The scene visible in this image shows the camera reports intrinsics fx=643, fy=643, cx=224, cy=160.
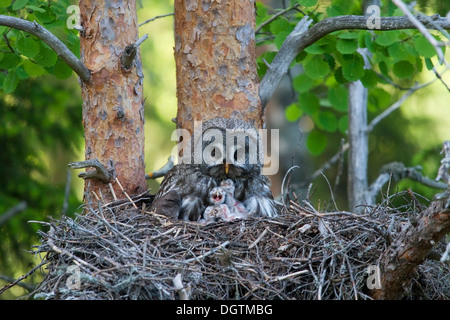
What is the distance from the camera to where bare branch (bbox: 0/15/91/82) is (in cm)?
427

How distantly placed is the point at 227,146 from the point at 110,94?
98 cm

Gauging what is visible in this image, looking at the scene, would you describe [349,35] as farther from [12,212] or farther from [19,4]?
[12,212]

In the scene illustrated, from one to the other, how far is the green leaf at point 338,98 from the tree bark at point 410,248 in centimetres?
361

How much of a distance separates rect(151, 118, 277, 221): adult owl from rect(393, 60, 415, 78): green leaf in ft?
4.97

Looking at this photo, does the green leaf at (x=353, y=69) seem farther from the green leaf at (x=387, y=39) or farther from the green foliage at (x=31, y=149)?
the green foliage at (x=31, y=149)

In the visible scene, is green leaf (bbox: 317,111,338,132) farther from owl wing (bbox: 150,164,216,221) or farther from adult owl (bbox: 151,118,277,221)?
owl wing (bbox: 150,164,216,221)

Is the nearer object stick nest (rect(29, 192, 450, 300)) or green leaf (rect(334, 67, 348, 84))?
stick nest (rect(29, 192, 450, 300))

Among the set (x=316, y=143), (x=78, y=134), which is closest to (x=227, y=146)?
(x=316, y=143)

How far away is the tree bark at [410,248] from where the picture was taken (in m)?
3.18

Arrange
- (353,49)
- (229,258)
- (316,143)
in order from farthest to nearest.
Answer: (316,143), (353,49), (229,258)

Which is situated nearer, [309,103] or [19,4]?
[19,4]

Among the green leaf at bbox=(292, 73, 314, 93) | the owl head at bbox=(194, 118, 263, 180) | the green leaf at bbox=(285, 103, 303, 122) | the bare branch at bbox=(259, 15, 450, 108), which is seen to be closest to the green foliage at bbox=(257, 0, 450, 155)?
the bare branch at bbox=(259, 15, 450, 108)

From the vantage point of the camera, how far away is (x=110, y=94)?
16.0 ft

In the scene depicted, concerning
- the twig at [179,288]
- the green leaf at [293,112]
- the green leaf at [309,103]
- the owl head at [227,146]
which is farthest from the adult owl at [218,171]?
the green leaf at [293,112]
